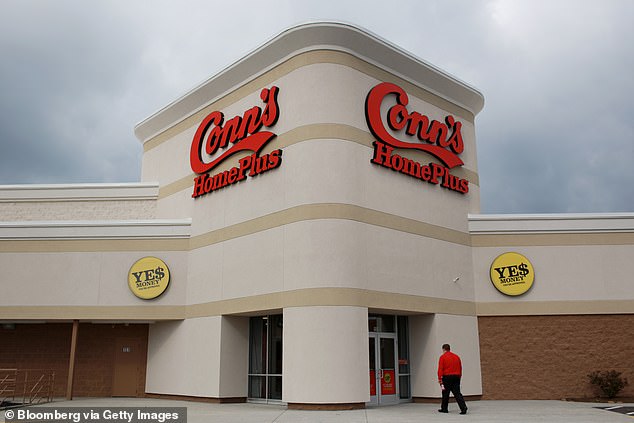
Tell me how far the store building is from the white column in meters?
0.06

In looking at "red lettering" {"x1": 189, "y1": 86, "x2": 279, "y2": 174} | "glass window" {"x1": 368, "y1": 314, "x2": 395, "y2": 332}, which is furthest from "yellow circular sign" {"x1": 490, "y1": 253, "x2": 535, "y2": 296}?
"red lettering" {"x1": 189, "y1": 86, "x2": 279, "y2": 174}

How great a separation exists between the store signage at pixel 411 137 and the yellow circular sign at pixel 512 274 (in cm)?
296

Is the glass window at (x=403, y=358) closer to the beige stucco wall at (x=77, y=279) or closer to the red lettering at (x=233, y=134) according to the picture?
the red lettering at (x=233, y=134)

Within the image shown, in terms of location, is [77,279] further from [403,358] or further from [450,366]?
[450,366]

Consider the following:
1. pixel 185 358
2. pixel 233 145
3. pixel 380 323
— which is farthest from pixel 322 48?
pixel 185 358

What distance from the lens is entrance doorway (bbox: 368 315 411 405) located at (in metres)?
19.8

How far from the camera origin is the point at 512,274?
21891mm

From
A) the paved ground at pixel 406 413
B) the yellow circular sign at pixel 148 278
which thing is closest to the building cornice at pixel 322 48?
the yellow circular sign at pixel 148 278

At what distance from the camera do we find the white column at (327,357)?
17.2 meters

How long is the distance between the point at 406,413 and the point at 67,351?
1435cm

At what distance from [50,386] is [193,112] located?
39.6 feet

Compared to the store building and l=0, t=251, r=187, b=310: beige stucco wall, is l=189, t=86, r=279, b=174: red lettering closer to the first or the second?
the store building

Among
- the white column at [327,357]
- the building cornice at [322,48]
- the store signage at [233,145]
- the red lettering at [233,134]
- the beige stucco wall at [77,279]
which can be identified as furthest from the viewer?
the beige stucco wall at [77,279]

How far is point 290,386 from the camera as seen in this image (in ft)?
58.2
